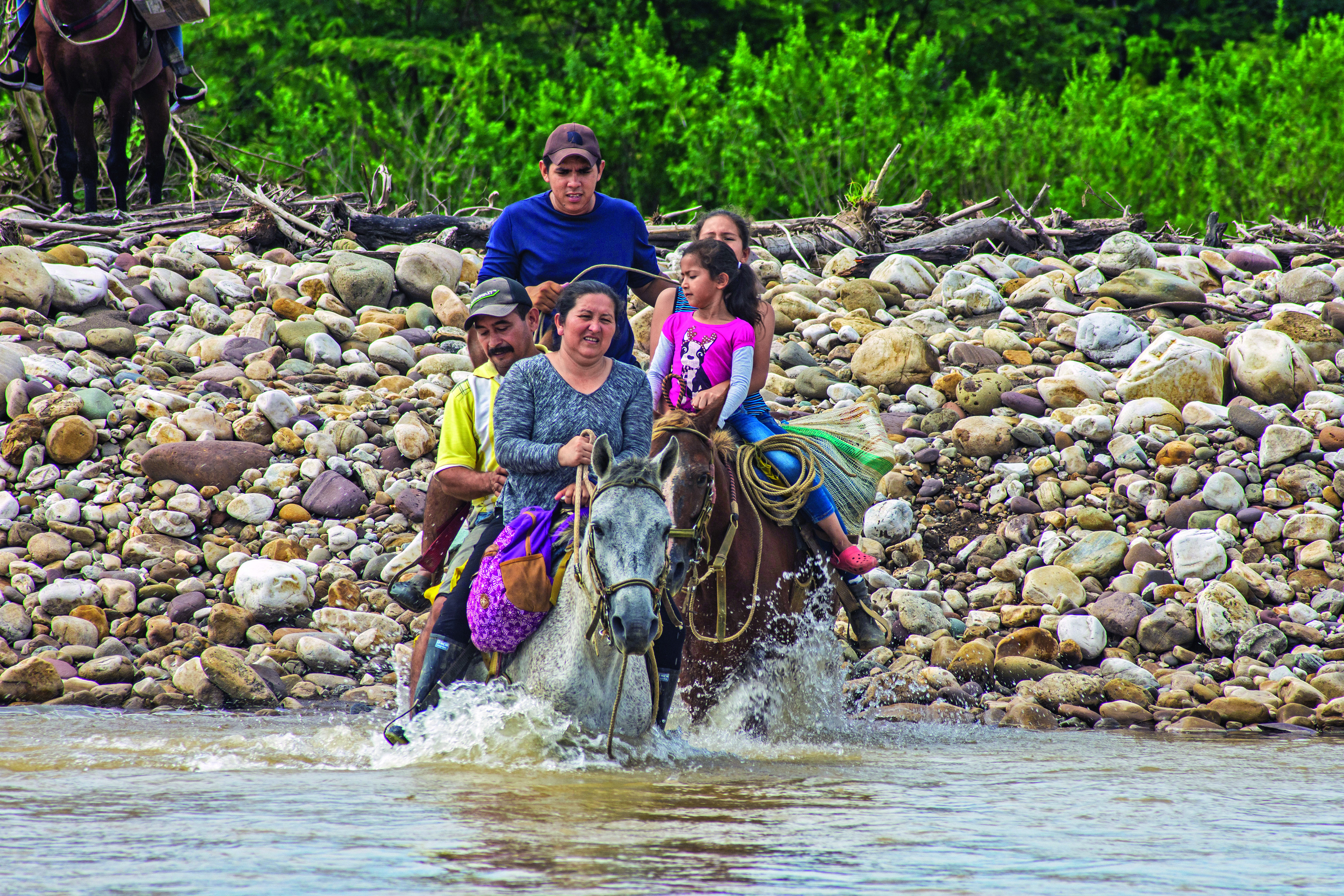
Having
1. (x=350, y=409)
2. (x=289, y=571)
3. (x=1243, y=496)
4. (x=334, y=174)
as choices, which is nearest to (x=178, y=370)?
(x=350, y=409)

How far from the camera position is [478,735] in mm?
4781

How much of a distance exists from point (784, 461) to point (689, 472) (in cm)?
99

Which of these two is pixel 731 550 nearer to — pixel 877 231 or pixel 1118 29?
pixel 877 231

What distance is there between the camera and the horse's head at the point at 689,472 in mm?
4973

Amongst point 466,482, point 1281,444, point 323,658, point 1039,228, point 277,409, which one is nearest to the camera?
point 466,482

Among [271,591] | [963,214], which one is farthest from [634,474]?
[963,214]

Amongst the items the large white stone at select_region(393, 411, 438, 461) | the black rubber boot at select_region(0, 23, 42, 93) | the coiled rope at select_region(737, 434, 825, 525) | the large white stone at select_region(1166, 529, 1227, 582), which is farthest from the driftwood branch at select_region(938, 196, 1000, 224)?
the black rubber boot at select_region(0, 23, 42, 93)

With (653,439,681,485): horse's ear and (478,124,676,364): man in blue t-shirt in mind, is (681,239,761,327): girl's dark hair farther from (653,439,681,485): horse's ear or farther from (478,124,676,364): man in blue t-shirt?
(653,439,681,485): horse's ear

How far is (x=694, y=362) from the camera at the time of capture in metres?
6.02

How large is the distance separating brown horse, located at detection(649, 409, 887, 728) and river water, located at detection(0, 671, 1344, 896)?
1.04 ft

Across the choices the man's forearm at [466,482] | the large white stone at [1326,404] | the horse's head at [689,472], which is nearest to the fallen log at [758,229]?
the large white stone at [1326,404]

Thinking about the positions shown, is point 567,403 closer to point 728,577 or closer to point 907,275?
point 728,577

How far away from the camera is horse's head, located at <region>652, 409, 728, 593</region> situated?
16.3 ft

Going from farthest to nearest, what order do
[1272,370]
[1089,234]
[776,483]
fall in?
[1089,234] → [1272,370] → [776,483]
